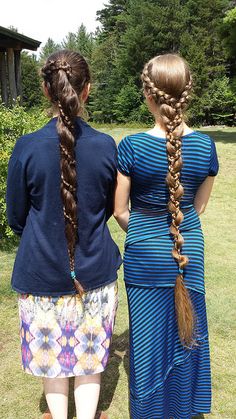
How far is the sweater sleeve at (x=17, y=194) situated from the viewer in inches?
71.7

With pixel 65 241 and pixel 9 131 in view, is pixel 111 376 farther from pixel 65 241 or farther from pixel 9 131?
pixel 9 131

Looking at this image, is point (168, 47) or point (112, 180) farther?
point (168, 47)

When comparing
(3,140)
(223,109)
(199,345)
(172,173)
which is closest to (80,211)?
(172,173)

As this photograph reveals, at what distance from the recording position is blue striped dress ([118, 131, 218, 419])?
6.24ft

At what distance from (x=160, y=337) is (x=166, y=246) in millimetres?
481

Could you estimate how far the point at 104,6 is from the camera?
4391cm

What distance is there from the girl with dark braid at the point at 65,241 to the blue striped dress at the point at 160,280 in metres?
0.12

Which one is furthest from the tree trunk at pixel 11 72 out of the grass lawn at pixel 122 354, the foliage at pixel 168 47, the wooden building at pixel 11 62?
the foliage at pixel 168 47

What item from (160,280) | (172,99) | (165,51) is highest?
(165,51)

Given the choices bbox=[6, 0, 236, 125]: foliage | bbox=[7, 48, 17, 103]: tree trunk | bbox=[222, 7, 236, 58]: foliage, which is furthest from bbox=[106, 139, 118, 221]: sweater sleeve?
bbox=[6, 0, 236, 125]: foliage

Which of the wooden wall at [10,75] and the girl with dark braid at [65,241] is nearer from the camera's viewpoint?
the girl with dark braid at [65,241]

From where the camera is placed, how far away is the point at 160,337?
83.1 inches

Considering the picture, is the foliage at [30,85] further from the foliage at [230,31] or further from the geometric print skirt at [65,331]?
the geometric print skirt at [65,331]

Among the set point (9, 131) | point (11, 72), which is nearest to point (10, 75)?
point (11, 72)
